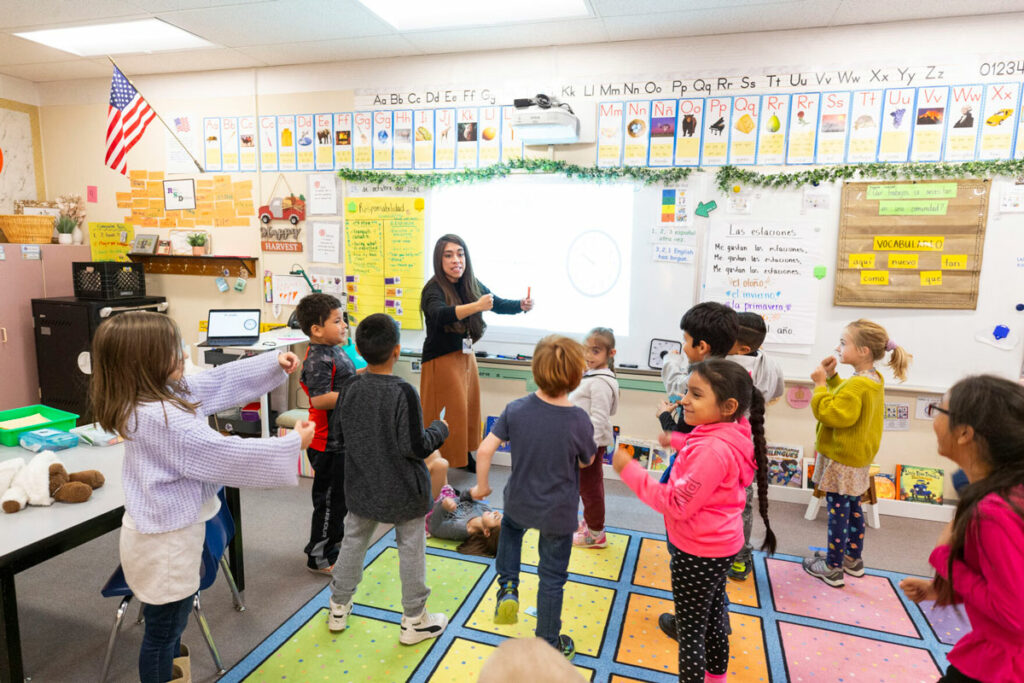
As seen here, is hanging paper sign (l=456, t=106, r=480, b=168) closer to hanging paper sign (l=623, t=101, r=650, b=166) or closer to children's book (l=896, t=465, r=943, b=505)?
hanging paper sign (l=623, t=101, r=650, b=166)

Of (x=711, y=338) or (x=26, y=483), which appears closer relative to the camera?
(x=26, y=483)

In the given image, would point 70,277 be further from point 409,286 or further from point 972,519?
point 972,519

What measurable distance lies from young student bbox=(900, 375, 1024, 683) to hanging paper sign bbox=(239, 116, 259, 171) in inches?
173

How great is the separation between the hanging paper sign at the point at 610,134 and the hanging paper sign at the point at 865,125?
1.25m

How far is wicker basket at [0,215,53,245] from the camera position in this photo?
4398 mm

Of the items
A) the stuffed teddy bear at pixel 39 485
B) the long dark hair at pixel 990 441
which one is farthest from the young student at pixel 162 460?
the long dark hair at pixel 990 441

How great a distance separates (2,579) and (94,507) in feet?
0.89

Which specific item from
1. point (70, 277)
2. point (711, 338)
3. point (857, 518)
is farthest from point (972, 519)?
point (70, 277)

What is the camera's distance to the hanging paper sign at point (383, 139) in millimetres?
3984

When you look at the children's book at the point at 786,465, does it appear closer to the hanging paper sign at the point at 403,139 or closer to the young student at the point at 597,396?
the young student at the point at 597,396

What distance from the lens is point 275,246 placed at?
170 inches

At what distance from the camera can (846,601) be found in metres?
2.46

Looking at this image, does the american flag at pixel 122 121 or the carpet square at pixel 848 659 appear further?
the american flag at pixel 122 121

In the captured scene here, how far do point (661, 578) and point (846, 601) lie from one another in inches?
29.5
